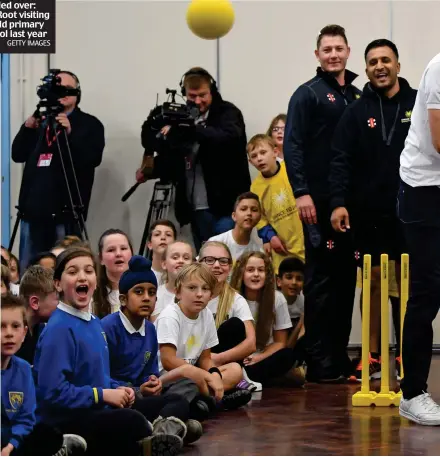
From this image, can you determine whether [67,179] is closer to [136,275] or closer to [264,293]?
[264,293]

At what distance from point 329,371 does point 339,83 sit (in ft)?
4.91

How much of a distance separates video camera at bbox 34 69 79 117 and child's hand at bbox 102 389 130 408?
337 centimetres

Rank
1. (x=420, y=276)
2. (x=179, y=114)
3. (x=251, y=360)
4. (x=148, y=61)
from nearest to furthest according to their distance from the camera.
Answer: (x=420, y=276) < (x=251, y=360) < (x=179, y=114) < (x=148, y=61)

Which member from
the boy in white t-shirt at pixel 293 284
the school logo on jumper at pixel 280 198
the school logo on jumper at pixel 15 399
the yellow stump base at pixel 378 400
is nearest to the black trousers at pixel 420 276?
the yellow stump base at pixel 378 400

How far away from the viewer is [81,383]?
3809 millimetres

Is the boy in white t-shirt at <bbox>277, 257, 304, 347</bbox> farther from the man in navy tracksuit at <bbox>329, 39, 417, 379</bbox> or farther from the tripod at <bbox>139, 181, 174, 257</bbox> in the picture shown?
the tripod at <bbox>139, 181, 174, 257</bbox>

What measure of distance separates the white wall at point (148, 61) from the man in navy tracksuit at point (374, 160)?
2029 millimetres

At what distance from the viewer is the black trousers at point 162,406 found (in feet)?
13.6

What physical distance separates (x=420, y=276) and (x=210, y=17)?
3.13 meters

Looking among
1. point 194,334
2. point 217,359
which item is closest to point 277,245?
point 217,359

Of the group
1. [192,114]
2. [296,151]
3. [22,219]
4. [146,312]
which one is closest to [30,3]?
[146,312]

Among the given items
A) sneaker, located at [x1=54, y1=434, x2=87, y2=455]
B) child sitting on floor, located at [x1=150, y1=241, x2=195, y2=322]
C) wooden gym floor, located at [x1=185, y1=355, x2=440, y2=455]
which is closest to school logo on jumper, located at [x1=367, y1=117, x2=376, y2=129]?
child sitting on floor, located at [x1=150, y1=241, x2=195, y2=322]

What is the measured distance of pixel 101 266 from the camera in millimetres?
5402

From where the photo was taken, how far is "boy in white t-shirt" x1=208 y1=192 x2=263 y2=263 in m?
6.26
